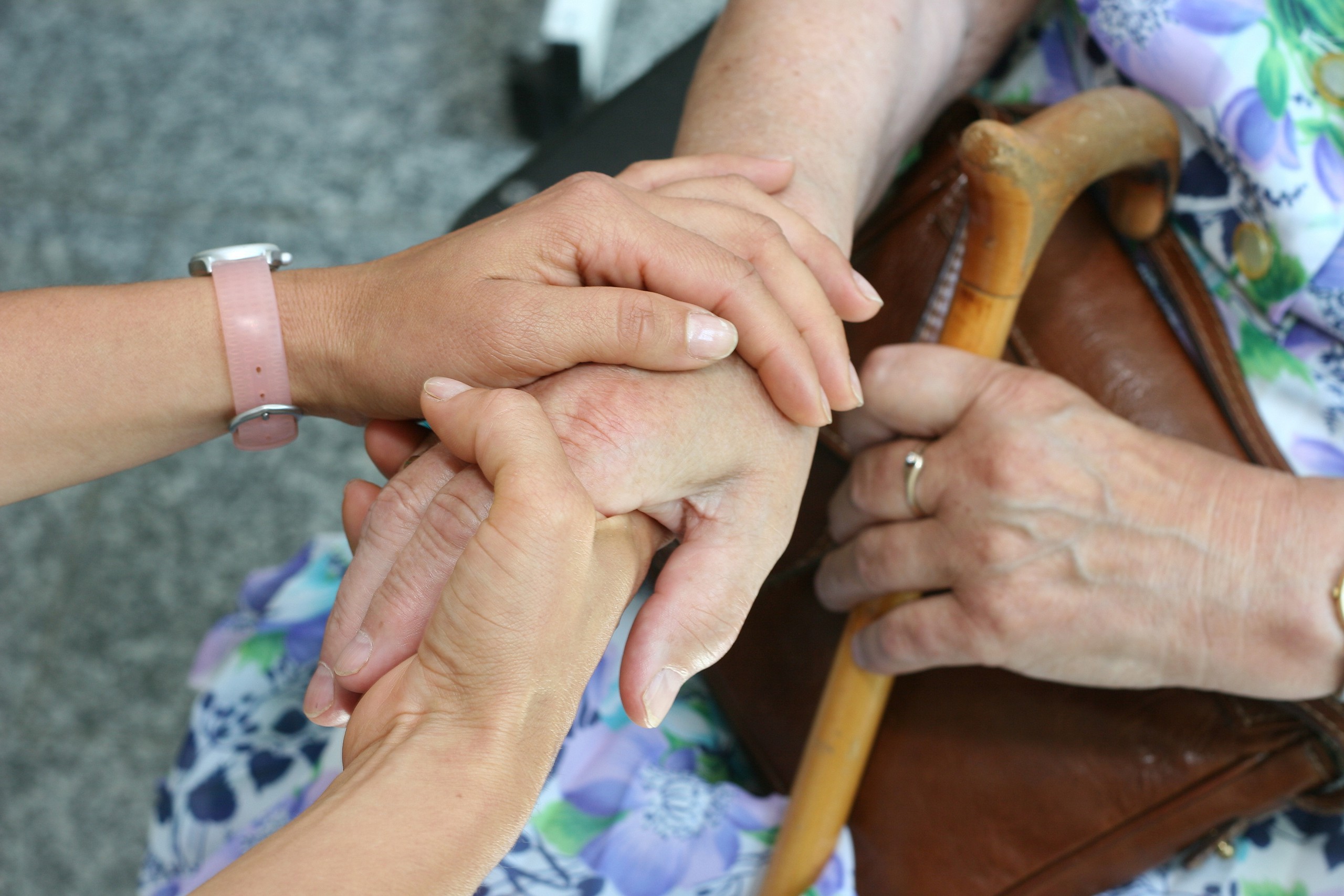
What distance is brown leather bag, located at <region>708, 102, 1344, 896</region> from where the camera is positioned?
0.72 meters

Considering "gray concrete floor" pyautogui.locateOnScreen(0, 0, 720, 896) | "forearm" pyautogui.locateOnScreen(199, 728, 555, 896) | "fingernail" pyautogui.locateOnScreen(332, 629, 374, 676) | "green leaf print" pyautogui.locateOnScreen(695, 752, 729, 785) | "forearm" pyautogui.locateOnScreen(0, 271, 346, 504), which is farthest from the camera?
"gray concrete floor" pyautogui.locateOnScreen(0, 0, 720, 896)

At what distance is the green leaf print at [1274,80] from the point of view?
78 cm

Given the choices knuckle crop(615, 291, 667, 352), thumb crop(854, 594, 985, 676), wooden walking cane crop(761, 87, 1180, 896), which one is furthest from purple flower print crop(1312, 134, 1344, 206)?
knuckle crop(615, 291, 667, 352)

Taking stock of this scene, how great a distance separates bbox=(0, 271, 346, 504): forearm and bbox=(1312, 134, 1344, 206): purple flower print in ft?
2.51

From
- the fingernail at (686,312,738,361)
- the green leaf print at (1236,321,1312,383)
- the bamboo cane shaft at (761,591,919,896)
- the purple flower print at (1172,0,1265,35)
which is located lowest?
the bamboo cane shaft at (761,591,919,896)

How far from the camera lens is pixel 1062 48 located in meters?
0.99

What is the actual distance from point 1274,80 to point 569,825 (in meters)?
0.82

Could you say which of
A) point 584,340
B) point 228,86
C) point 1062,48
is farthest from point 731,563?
point 228,86

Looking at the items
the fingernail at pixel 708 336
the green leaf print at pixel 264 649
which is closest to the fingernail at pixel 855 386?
the fingernail at pixel 708 336

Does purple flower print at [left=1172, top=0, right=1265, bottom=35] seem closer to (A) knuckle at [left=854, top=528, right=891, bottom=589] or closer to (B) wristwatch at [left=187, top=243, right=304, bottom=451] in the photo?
(A) knuckle at [left=854, top=528, right=891, bottom=589]

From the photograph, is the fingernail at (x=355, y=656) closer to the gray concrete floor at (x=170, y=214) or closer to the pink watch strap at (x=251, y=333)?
the pink watch strap at (x=251, y=333)

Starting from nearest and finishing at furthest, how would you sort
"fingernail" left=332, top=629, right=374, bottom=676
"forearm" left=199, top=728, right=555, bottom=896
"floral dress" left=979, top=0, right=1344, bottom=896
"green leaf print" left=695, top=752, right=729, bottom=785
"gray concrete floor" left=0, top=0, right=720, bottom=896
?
"forearm" left=199, top=728, right=555, bottom=896, "fingernail" left=332, top=629, right=374, bottom=676, "floral dress" left=979, top=0, right=1344, bottom=896, "green leaf print" left=695, top=752, right=729, bottom=785, "gray concrete floor" left=0, top=0, right=720, bottom=896

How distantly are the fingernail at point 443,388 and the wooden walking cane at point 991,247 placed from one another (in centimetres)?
38

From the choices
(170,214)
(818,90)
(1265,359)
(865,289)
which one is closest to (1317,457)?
(1265,359)
